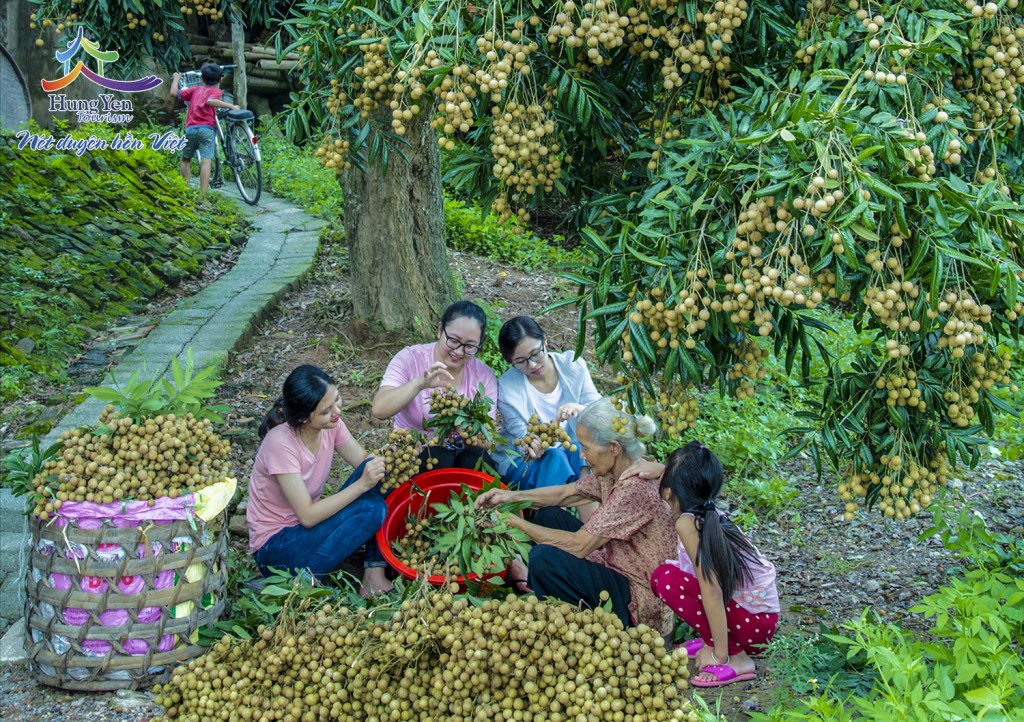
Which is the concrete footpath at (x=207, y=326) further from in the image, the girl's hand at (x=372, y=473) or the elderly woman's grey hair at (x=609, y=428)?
the elderly woman's grey hair at (x=609, y=428)

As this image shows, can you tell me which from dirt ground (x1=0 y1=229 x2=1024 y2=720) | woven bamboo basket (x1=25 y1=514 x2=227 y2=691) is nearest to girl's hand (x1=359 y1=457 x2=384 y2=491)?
woven bamboo basket (x1=25 y1=514 x2=227 y2=691)

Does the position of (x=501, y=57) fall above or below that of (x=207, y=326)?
above

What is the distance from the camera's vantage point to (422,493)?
4168mm

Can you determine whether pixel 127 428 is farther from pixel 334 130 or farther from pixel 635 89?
pixel 635 89

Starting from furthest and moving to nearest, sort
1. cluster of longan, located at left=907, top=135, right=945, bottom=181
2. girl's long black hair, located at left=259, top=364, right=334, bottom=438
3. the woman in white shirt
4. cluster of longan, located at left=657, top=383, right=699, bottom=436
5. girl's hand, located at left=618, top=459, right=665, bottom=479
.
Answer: the woman in white shirt → girl's long black hair, located at left=259, top=364, right=334, bottom=438 → girl's hand, located at left=618, top=459, right=665, bottom=479 → cluster of longan, located at left=657, top=383, right=699, bottom=436 → cluster of longan, located at left=907, top=135, right=945, bottom=181

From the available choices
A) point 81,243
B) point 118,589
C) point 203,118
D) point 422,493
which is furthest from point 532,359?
point 203,118

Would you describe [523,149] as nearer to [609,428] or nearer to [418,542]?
[609,428]

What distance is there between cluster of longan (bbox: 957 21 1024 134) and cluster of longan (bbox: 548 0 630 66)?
1.10 m

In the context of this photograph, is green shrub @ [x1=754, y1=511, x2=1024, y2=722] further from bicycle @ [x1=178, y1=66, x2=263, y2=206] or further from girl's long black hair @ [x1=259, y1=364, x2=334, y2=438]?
bicycle @ [x1=178, y1=66, x2=263, y2=206]

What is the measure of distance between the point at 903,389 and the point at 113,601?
2.64 metres

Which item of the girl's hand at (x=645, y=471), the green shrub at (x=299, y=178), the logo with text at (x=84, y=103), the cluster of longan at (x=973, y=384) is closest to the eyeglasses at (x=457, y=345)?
the girl's hand at (x=645, y=471)

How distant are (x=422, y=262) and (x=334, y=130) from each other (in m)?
2.58

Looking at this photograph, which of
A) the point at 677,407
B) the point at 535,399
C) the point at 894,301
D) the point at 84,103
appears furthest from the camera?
the point at 84,103

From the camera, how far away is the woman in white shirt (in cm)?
439
